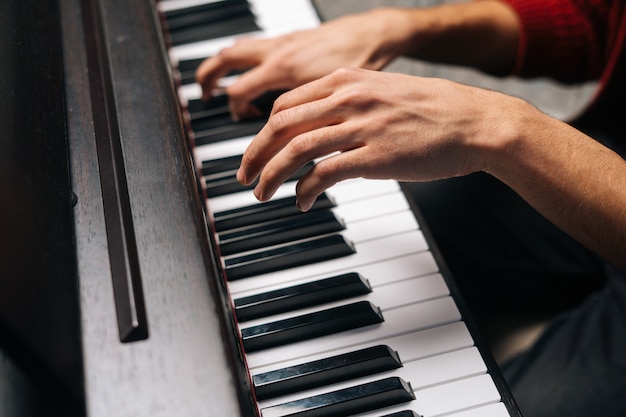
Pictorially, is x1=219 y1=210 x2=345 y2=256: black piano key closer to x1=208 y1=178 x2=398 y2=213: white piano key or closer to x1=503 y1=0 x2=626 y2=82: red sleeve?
x1=208 y1=178 x2=398 y2=213: white piano key

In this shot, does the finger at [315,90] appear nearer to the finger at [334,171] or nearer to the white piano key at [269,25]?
the finger at [334,171]

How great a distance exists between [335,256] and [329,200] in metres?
0.10

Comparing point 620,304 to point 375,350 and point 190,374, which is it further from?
point 190,374

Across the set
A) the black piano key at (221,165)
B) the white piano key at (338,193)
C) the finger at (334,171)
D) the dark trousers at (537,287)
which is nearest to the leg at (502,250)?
the dark trousers at (537,287)

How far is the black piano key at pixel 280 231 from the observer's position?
0.84 metres

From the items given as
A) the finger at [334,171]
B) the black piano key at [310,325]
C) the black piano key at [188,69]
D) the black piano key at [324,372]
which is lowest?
the black piano key at [324,372]

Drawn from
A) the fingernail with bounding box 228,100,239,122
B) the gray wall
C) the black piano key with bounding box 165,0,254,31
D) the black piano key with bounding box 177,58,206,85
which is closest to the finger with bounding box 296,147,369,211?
the fingernail with bounding box 228,100,239,122

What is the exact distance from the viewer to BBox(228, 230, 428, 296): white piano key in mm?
796

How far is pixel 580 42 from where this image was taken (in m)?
1.20

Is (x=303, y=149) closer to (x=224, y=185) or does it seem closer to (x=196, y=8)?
(x=224, y=185)

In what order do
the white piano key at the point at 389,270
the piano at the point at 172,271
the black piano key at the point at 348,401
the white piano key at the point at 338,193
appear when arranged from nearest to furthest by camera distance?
the piano at the point at 172,271 → the black piano key at the point at 348,401 → the white piano key at the point at 389,270 → the white piano key at the point at 338,193

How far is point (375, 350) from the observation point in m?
0.73

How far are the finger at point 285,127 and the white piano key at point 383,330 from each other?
0.22 m

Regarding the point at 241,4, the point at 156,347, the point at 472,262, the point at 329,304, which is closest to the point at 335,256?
the point at 329,304
